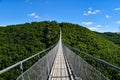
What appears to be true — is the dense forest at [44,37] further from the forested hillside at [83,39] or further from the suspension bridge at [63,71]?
the suspension bridge at [63,71]

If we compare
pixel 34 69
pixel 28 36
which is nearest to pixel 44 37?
pixel 28 36

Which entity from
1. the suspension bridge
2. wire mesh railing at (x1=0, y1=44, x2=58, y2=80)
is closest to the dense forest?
the suspension bridge

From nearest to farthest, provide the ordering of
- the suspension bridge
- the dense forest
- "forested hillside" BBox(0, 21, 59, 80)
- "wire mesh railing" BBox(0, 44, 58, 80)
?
1. "wire mesh railing" BBox(0, 44, 58, 80)
2. the suspension bridge
3. "forested hillside" BBox(0, 21, 59, 80)
4. the dense forest

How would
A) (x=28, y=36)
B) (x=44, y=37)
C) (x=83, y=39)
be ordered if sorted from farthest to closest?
(x=28, y=36) → (x=44, y=37) → (x=83, y=39)

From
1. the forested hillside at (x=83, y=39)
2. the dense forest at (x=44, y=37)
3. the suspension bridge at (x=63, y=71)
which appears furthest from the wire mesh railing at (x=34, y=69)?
the forested hillside at (x=83, y=39)

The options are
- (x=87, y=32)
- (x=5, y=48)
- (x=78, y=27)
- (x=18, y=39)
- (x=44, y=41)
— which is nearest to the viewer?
(x=5, y=48)

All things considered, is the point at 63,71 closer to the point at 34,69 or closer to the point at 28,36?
the point at 34,69

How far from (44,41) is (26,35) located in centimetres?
1533

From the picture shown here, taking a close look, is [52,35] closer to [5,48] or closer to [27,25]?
[5,48]

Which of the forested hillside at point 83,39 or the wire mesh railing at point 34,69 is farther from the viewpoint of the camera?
the forested hillside at point 83,39

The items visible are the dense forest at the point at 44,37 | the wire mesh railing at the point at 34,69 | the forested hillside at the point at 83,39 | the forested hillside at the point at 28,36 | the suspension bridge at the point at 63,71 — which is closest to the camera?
the wire mesh railing at the point at 34,69

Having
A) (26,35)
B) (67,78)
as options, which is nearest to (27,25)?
(26,35)

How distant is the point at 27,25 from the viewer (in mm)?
128750

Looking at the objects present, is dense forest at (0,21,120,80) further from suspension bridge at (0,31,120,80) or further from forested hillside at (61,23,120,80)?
suspension bridge at (0,31,120,80)
